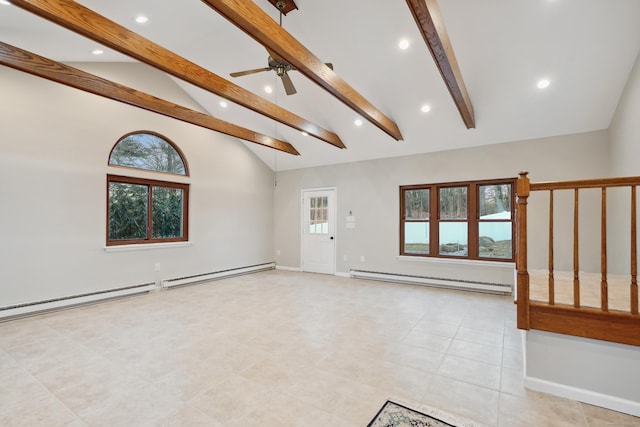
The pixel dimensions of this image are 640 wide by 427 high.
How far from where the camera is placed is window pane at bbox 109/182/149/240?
16.2 ft

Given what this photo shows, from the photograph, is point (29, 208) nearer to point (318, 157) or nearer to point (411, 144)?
point (318, 157)

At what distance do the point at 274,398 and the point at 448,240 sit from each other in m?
4.55

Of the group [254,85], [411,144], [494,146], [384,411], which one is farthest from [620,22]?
[254,85]

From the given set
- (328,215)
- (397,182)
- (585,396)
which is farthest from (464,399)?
(328,215)

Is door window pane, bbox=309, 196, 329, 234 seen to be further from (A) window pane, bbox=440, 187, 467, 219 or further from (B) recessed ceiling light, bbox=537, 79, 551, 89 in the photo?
(B) recessed ceiling light, bbox=537, 79, 551, 89

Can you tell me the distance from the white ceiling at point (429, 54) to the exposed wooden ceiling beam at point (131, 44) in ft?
2.51

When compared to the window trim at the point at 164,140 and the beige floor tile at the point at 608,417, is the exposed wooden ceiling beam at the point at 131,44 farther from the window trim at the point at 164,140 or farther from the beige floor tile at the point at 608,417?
the beige floor tile at the point at 608,417

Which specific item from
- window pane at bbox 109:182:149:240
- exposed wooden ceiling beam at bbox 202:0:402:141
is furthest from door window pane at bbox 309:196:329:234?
window pane at bbox 109:182:149:240

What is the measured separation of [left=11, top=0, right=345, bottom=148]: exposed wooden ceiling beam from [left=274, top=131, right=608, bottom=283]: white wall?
106 inches

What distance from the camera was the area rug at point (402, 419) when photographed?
1.89 meters

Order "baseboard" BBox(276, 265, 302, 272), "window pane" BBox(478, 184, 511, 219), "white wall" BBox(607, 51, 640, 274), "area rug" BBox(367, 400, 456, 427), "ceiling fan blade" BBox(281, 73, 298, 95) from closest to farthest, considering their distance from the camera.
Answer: "area rug" BBox(367, 400, 456, 427), "white wall" BBox(607, 51, 640, 274), "ceiling fan blade" BBox(281, 73, 298, 95), "window pane" BBox(478, 184, 511, 219), "baseboard" BBox(276, 265, 302, 272)

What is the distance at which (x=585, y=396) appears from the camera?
6.86ft

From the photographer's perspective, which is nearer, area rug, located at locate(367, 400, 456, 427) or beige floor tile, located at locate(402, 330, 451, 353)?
area rug, located at locate(367, 400, 456, 427)

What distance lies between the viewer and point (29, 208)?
13.1 feet
